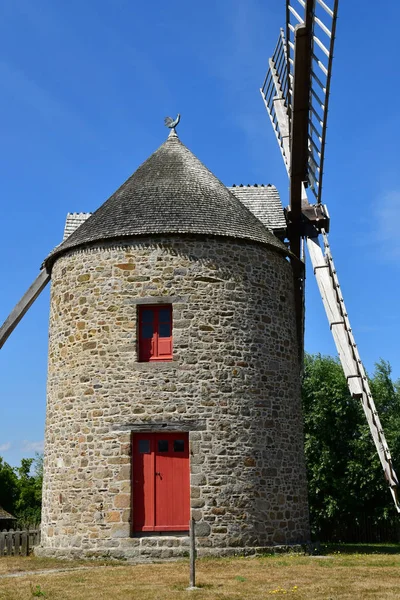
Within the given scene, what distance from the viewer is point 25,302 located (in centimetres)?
1708

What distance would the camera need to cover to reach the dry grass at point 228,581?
30.3 ft

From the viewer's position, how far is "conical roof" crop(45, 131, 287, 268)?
49.6 feet

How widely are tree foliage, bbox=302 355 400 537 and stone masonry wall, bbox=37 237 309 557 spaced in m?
9.80

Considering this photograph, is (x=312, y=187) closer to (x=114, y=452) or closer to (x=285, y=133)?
(x=285, y=133)

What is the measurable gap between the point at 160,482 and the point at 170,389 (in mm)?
1767

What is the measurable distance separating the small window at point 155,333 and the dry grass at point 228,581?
13.0ft

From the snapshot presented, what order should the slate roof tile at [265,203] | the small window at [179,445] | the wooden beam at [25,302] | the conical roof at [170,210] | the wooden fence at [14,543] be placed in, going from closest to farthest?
the small window at [179,445], the conical roof at [170,210], the wooden fence at [14,543], the wooden beam at [25,302], the slate roof tile at [265,203]

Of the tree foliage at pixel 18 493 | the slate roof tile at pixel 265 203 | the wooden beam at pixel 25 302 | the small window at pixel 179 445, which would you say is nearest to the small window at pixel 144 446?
the small window at pixel 179 445

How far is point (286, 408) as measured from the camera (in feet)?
49.9

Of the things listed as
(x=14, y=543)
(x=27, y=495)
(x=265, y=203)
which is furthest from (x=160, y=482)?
(x=27, y=495)

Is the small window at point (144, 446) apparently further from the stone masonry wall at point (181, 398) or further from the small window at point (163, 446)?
the stone masonry wall at point (181, 398)

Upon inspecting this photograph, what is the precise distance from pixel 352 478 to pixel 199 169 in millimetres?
12785

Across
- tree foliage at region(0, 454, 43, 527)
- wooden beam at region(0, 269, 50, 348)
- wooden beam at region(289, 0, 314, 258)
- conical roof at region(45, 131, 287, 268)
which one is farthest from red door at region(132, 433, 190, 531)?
tree foliage at region(0, 454, 43, 527)

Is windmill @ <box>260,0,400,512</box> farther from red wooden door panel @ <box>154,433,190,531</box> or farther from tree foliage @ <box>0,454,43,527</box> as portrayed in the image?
tree foliage @ <box>0,454,43,527</box>
